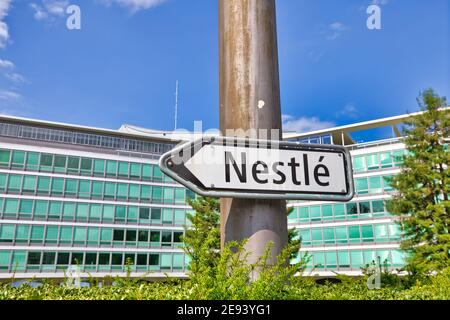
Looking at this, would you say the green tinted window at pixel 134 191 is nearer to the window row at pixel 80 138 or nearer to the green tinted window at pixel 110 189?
the green tinted window at pixel 110 189

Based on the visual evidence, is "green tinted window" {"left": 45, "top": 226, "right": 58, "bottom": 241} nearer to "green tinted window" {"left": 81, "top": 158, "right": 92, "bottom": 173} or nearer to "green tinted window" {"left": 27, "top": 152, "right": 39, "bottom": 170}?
"green tinted window" {"left": 27, "top": 152, "right": 39, "bottom": 170}

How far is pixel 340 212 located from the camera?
4931cm

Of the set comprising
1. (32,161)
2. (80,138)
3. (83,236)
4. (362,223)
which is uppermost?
(80,138)

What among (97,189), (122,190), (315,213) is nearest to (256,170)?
(97,189)

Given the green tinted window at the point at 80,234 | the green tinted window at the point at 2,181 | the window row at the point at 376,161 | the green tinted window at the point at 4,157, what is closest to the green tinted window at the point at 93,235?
the green tinted window at the point at 80,234

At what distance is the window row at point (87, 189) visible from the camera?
147ft

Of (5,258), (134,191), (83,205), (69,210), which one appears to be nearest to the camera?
(5,258)

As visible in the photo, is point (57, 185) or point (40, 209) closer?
point (40, 209)

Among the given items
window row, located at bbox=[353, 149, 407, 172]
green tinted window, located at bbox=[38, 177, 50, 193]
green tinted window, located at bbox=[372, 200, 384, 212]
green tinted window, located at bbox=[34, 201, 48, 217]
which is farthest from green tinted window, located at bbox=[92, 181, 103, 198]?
green tinted window, located at bbox=[372, 200, 384, 212]

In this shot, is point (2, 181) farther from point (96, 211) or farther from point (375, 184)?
point (375, 184)

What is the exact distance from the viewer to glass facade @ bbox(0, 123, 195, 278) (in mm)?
44219

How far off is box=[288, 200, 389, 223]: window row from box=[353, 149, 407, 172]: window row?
4.12 meters

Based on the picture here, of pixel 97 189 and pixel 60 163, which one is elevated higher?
pixel 60 163

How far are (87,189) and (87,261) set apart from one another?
8492 millimetres
